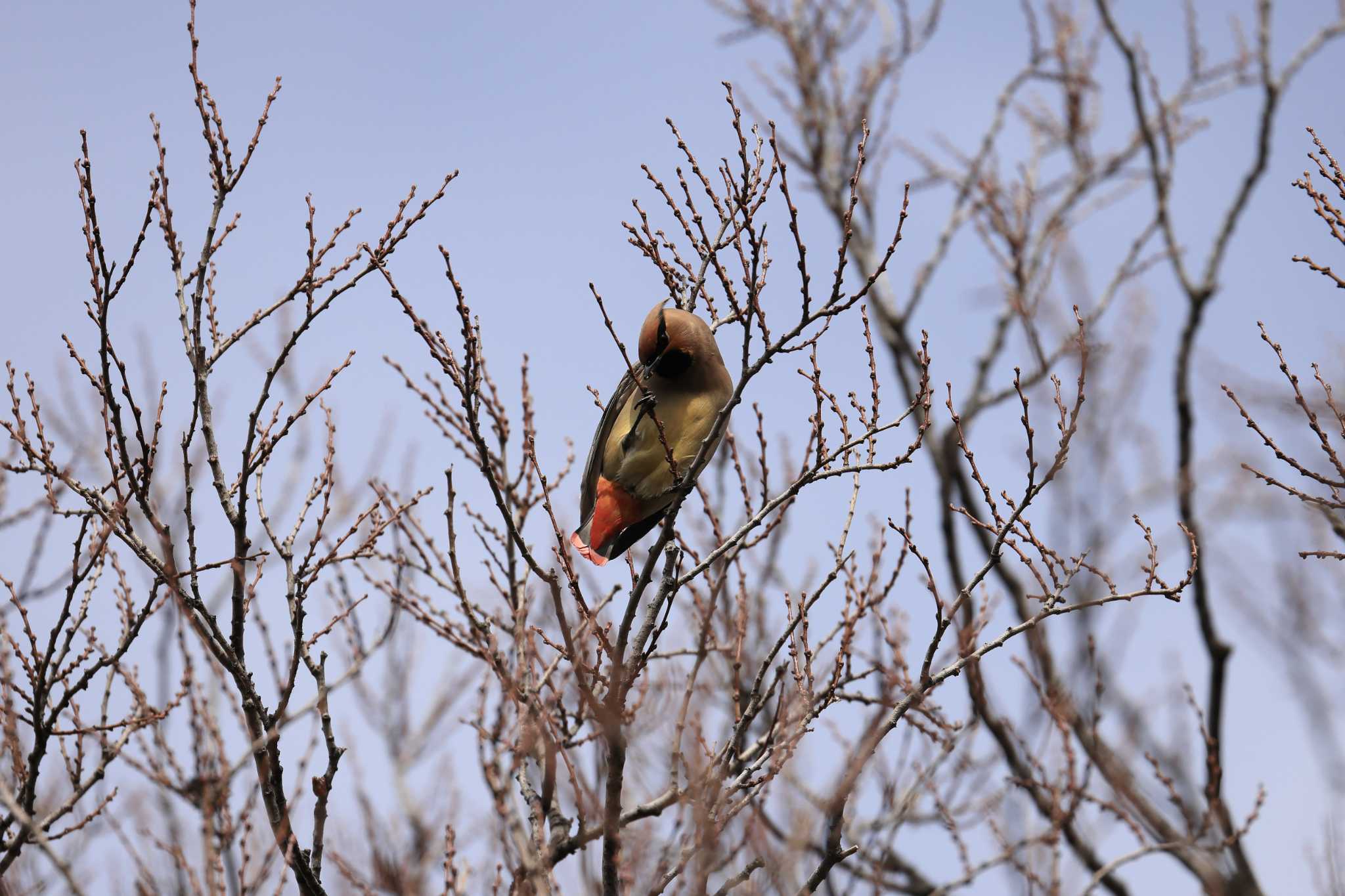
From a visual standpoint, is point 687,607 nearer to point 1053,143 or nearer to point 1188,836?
point 1188,836

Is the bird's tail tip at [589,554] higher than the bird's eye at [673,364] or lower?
lower

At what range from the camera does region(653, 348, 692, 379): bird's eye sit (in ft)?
12.8

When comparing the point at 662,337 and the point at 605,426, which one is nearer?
the point at 662,337

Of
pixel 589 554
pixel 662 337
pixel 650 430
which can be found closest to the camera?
pixel 662 337

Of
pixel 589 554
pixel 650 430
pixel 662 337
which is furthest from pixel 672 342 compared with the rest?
pixel 589 554

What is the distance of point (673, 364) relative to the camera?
394 centimetres

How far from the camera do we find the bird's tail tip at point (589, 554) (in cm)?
444

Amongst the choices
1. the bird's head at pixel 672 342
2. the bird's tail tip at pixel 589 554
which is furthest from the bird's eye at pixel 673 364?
the bird's tail tip at pixel 589 554

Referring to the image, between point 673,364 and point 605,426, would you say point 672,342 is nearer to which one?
point 673,364

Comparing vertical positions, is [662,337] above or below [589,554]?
above

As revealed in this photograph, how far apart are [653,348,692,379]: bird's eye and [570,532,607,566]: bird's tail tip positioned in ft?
2.70

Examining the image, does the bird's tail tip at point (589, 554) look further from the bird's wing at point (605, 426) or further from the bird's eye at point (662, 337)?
the bird's eye at point (662, 337)

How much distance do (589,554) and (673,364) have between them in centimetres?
92

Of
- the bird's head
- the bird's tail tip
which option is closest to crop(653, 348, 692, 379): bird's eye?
the bird's head
